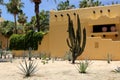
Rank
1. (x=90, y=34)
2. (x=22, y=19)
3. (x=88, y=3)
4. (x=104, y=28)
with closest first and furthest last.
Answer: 1. (x=104, y=28)
2. (x=90, y=34)
3. (x=88, y=3)
4. (x=22, y=19)

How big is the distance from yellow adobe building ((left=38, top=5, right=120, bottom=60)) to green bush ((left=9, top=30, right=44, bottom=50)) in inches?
44.5

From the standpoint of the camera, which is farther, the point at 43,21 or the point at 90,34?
the point at 43,21

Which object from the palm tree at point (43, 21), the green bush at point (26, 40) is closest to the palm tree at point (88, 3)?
the palm tree at point (43, 21)

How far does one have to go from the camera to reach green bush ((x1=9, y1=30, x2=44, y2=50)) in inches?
1764

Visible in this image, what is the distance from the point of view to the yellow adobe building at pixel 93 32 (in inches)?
1433

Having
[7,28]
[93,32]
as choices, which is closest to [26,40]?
[93,32]

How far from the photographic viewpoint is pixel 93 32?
3991cm

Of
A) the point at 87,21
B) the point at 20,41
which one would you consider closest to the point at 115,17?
the point at 87,21

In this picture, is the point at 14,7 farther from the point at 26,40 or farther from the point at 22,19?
the point at 26,40

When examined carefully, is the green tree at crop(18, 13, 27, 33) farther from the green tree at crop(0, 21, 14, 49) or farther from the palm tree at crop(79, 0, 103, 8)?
the palm tree at crop(79, 0, 103, 8)

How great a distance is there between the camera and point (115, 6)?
38.7 m

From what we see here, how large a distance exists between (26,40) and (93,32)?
10687mm

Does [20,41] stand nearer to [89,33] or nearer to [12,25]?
[89,33]

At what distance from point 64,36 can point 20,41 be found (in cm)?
836
